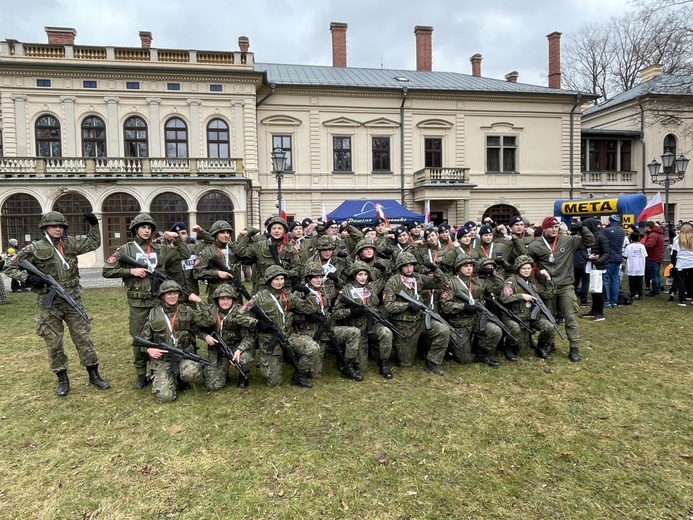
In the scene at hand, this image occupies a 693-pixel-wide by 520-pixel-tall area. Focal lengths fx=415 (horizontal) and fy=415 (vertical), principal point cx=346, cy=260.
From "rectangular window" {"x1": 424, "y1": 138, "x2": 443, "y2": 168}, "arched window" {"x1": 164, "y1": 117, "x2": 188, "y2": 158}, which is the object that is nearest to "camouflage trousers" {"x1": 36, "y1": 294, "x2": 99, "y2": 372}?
"arched window" {"x1": 164, "y1": 117, "x2": 188, "y2": 158}

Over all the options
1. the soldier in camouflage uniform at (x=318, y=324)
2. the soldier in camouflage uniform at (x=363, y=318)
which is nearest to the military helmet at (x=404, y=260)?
the soldier in camouflage uniform at (x=363, y=318)

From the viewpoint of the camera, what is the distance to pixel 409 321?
5984 millimetres

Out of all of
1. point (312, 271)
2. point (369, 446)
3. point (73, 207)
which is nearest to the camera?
point (369, 446)

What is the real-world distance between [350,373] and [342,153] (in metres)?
22.0

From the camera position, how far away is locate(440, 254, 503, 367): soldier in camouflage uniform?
6.11 meters

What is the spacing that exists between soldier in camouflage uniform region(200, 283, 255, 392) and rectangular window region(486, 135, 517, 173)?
83.2 feet

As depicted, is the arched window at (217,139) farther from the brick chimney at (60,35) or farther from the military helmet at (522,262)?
the military helmet at (522,262)

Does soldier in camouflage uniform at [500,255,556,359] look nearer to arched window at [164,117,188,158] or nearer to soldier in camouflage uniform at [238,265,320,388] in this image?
soldier in camouflage uniform at [238,265,320,388]

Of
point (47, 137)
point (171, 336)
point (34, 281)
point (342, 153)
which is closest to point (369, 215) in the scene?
point (342, 153)

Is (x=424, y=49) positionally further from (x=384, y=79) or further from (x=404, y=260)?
(x=404, y=260)

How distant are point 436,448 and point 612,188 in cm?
3192

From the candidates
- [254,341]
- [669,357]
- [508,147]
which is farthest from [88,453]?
[508,147]

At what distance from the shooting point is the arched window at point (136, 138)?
910 inches

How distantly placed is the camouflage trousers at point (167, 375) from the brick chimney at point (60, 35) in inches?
1054
